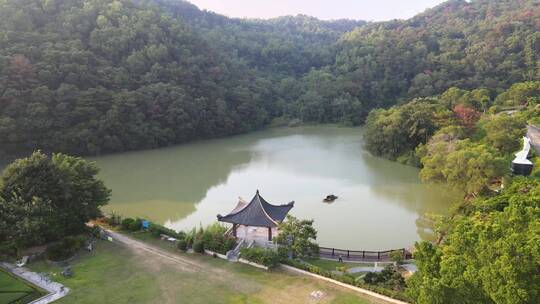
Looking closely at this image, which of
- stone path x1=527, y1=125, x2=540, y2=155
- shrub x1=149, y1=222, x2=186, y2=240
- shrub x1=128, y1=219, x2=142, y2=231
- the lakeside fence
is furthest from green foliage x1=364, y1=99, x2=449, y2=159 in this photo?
shrub x1=128, y1=219, x2=142, y2=231

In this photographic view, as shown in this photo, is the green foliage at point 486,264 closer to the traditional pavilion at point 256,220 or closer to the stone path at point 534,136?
the traditional pavilion at point 256,220

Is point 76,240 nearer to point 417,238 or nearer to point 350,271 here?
point 350,271

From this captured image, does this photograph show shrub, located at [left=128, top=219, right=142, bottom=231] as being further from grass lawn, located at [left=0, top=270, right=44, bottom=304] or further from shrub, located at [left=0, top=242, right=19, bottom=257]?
grass lawn, located at [left=0, top=270, right=44, bottom=304]

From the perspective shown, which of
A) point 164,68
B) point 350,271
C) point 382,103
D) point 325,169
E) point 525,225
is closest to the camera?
point 525,225

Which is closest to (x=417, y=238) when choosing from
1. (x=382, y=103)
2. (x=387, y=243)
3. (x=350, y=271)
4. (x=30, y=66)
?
(x=387, y=243)

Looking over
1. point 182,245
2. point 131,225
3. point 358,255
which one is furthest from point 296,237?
point 131,225

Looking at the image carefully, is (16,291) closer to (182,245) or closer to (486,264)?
(182,245)

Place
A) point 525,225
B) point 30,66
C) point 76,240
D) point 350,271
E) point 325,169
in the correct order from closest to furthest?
point 525,225 → point 350,271 → point 76,240 → point 325,169 → point 30,66
